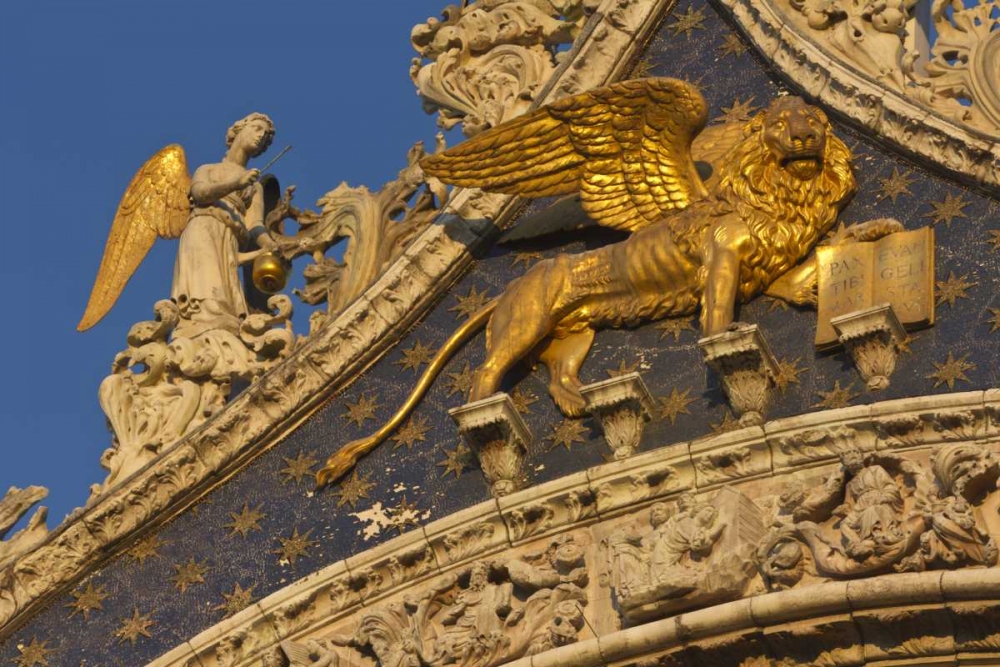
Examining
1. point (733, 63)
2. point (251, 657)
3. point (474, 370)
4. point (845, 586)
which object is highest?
point (733, 63)

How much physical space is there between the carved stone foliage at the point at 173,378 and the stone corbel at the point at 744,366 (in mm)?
2880

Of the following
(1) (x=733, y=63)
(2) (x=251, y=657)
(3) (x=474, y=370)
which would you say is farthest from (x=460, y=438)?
(1) (x=733, y=63)

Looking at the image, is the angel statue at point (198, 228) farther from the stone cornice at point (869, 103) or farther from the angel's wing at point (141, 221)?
the stone cornice at point (869, 103)

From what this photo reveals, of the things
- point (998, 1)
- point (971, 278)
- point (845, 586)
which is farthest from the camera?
point (998, 1)

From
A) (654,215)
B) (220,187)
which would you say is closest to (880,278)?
(654,215)

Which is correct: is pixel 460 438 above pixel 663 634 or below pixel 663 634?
above

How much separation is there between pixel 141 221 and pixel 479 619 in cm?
460

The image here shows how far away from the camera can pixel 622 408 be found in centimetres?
1730

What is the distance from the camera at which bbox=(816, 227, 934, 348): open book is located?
17172 mm

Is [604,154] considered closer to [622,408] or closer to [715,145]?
[715,145]

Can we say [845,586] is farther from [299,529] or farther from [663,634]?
[299,529]

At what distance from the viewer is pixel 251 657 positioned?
57.5 feet

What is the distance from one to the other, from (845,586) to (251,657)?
341cm

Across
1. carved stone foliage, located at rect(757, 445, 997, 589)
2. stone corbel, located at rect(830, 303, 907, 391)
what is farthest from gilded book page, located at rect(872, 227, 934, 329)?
carved stone foliage, located at rect(757, 445, 997, 589)
